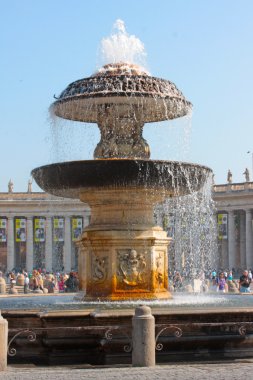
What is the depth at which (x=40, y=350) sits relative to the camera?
1521cm

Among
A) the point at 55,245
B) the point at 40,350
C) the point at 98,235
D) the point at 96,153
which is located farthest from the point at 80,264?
the point at 55,245

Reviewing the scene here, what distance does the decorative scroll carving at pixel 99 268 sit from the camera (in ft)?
69.1

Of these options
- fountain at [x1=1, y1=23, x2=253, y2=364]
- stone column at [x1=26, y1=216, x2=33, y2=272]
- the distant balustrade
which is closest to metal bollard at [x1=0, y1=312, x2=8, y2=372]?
fountain at [x1=1, y1=23, x2=253, y2=364]

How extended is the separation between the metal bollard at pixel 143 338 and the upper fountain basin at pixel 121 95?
312 inches

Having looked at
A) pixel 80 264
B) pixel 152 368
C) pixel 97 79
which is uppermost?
pixel 97 79

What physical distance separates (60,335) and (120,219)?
705 cm

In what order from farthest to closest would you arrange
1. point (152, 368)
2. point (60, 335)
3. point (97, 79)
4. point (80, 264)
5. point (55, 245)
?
point (55, 245) → point (80, 264) → point (97, 79) → point (60, 335) → point (152, 368)

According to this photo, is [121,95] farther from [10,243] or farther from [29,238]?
[10,243]

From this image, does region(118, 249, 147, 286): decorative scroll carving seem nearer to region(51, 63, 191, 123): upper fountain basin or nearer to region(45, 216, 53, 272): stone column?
region(51, 63, 191, 123): upper fountain basin

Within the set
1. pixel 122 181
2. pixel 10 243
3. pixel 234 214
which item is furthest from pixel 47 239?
pixel 122 181

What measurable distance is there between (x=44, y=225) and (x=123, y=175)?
292ft

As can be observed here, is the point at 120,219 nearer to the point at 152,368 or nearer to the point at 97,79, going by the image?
the point at 97,79

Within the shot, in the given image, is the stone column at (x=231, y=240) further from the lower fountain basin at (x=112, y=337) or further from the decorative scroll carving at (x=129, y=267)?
the lower fountain basin at (x=112, y=337)

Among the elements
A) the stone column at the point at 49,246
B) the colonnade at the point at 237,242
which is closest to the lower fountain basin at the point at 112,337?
the colonnade at the point at 237,242
